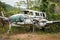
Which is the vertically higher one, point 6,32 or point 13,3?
point 13,3

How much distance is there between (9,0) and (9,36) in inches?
236

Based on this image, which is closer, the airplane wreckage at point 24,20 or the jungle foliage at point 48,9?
the airplane wreckage at point 24,20

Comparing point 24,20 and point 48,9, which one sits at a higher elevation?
point 48,9

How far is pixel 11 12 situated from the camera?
1495cm

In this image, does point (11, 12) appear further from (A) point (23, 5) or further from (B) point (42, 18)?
(B) point (42, 18)

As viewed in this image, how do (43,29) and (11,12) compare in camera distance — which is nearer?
(43,29)

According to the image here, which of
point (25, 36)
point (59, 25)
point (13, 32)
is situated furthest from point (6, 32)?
point (59, 25)

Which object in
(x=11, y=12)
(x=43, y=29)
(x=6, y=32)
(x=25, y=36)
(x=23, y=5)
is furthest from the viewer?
(x=23, y=5)

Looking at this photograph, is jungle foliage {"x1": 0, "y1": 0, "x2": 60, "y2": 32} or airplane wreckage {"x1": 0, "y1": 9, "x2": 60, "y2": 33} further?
jungle foliage {"x1": 0, "y1": 0, "x2": 60, "y2": 32}

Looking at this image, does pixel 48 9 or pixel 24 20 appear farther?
pixel 48 9

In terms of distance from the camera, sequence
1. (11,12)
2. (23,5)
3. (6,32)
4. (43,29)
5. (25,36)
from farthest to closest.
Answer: (23,5)
(11,12)
(43,29)
(6,32)
(25,36)

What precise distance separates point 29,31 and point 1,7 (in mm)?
3260

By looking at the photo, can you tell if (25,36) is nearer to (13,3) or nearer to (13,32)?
(13,32)

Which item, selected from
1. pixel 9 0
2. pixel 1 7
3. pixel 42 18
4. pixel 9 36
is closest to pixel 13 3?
pixel 9 0
